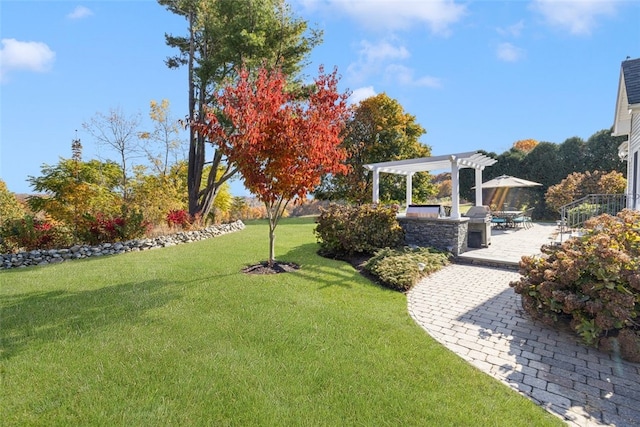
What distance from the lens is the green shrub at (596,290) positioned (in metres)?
3.66

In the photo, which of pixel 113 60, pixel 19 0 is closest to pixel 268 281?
pixel 19 0

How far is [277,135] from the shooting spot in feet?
19.6

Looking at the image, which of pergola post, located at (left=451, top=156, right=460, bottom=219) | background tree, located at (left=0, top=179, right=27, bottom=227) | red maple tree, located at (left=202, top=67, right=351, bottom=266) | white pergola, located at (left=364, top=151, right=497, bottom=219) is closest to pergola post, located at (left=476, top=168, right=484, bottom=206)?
white pergola, located at (left=364, top=151, right=497, bottom=219)

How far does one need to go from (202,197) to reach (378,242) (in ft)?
32.7

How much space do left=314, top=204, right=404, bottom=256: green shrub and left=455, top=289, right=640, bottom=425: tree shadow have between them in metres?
4.01

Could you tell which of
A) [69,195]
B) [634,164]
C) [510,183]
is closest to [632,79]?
[634,164]

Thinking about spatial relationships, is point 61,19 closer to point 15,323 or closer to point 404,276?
point 15,323

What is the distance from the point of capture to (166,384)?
2.87 metres

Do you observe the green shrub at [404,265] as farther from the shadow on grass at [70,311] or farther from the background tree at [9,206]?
the background tree at [9,206]

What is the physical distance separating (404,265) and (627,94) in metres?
6.88

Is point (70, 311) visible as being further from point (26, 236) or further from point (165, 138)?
point (165, 138)

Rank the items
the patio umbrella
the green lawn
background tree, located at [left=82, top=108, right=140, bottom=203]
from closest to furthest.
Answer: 1. the green lawn
2. the patio umbrella
3. background tree, located at [left=82, top=108, right=140, bottom=203]

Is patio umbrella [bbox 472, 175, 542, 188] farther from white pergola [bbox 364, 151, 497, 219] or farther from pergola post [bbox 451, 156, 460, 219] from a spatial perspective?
pergola post [bbox 451, 156, 460, 219]

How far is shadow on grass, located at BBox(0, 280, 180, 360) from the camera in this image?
3879 mm
